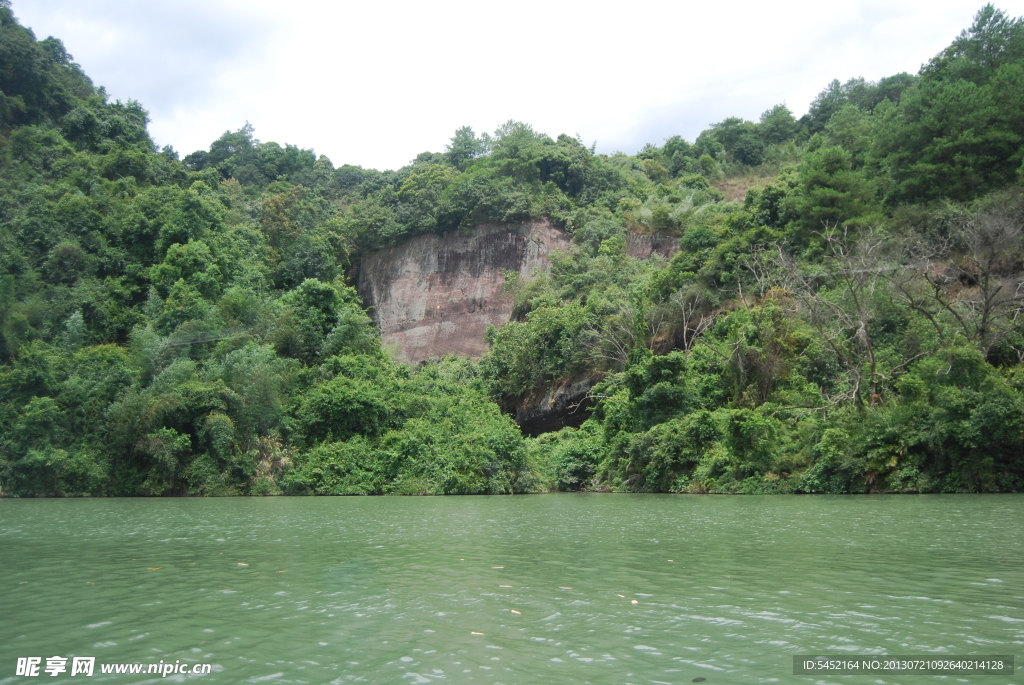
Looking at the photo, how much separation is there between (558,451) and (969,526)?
61.5 feet

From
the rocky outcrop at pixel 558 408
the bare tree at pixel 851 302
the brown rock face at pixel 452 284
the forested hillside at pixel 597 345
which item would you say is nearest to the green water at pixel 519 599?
the forested hillside at pixel 597 345

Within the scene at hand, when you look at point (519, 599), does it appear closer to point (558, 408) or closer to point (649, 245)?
point (558, 408)

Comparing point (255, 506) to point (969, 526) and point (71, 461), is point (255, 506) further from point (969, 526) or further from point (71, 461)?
point (969, 526)

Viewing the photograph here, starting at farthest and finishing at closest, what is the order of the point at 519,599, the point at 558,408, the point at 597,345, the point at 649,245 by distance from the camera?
the point at 649,245 < the point at 558,408 < the point at 597,345 < the point at 519,599

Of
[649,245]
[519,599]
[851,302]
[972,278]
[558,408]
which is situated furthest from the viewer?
[649,245]

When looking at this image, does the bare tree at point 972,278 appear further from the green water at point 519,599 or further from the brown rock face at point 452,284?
the brown rock face at point 452,284

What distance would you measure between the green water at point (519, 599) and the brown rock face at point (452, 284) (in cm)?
3503

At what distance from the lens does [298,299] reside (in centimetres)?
3378

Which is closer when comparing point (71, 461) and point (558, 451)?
point (71, 461)

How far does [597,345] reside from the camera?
110ft

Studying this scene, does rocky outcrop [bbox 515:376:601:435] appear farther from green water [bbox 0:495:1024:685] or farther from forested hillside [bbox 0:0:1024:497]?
green water [bbox 0:495:1024:685]

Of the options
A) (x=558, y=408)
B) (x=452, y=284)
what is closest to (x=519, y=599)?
(x=558, y=408)

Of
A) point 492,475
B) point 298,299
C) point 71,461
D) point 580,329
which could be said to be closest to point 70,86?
point 298,299

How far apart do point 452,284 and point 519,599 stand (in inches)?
1681
